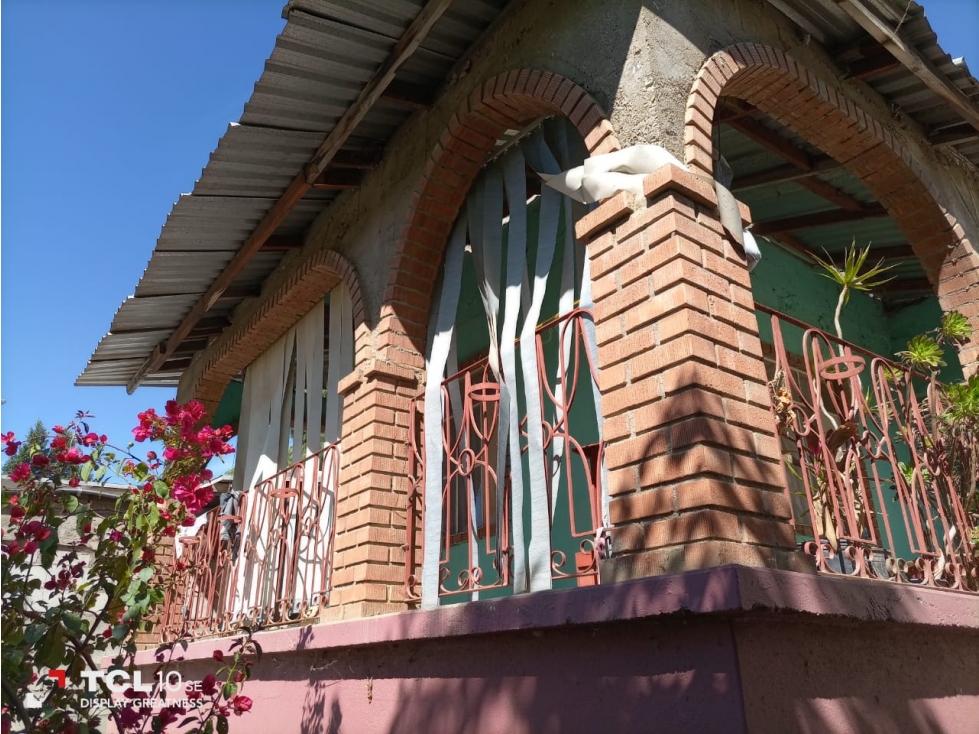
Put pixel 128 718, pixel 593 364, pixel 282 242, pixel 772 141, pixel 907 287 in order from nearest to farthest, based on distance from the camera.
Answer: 1. pixel 128 718
2. pixel 593 364
3. pixel 772 141
4. pixel 282 242
5. pixel 907 287

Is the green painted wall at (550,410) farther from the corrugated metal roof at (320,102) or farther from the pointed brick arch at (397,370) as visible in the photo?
the corrugated metal roof at (320,102)

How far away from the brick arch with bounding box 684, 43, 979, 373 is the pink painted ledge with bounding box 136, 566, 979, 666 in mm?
2020

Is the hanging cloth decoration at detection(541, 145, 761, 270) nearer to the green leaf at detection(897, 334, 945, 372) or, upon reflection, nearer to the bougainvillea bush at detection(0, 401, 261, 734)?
the green leaf at detection(897, 334, 945, 372)

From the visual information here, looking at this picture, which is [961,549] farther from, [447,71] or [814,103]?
[447,71]

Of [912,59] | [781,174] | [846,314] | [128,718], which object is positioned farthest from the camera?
[846,314]

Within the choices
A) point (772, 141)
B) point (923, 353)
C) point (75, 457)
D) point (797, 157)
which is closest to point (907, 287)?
point (797, 157)

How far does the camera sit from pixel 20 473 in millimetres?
2893

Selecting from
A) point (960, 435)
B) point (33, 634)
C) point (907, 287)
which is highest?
point (907, 287)

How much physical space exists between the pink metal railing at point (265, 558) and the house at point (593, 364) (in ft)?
0.16

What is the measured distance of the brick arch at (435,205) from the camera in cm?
406

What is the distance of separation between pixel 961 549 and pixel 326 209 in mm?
4699

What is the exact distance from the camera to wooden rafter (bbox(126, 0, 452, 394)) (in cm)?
372

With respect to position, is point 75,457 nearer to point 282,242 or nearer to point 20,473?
point 20,473

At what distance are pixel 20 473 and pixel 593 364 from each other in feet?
7.98
